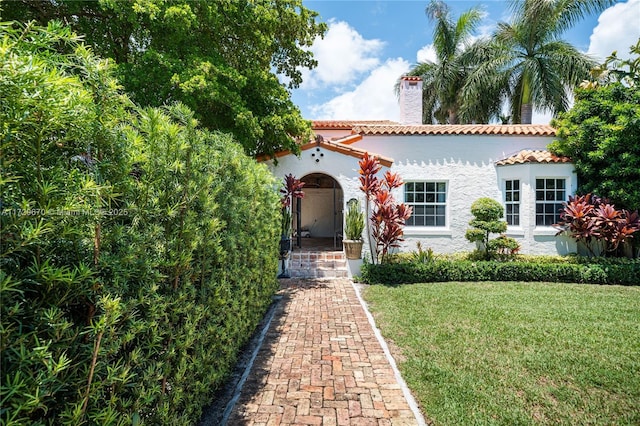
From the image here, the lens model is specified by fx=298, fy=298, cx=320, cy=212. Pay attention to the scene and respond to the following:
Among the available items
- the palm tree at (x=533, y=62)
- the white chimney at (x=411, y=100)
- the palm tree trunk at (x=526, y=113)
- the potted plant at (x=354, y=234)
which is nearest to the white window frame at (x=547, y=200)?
the white chimney at (x=411, y=100)

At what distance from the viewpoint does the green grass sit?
3816mm

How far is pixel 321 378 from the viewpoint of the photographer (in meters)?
4.59

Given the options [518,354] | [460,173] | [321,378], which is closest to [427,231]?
[460,173]

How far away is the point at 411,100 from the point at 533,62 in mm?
8987

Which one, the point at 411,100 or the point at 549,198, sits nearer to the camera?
the point at 549,198

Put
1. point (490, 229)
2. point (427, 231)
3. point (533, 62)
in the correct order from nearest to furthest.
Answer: point (490, 229) → point (427, 231) → point (533, 62)

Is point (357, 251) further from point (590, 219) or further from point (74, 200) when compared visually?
point (74, 200)

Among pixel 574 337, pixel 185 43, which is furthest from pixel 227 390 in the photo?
pixel 185 43

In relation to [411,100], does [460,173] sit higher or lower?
lower

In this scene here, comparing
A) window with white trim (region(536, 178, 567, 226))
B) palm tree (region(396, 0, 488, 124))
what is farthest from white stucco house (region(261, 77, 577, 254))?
palm tree (region(396, 0, 488, 124))

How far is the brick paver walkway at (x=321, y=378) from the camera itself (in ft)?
12.3

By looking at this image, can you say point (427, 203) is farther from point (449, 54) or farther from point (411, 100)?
point (449, 54)

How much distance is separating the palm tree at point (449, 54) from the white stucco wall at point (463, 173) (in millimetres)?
10950

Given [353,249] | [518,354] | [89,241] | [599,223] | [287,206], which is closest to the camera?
[89,241]
